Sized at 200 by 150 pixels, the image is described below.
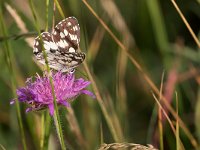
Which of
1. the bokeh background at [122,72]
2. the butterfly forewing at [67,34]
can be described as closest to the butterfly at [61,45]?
the butterfly forewing at [67,34]

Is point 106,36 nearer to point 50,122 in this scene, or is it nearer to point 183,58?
point 183,58

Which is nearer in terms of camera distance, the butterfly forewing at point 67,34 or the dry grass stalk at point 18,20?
the butterfly forewing at point 67,34

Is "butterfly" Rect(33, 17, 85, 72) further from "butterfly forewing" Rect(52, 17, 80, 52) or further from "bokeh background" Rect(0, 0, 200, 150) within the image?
"bokeh background" Rect(0, 0, 200, 150)

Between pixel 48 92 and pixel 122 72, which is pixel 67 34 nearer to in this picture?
pixel 48 92

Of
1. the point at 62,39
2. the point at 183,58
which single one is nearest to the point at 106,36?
the point at 183,58

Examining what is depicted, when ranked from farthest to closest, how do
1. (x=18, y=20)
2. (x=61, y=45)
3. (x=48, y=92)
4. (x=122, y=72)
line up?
1. (x=122, y=72)
2. (x=18, y=20)
3. (x=61, y=45)
4. (x=48, y=92)

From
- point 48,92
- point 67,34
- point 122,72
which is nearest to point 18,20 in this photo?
point 67,34

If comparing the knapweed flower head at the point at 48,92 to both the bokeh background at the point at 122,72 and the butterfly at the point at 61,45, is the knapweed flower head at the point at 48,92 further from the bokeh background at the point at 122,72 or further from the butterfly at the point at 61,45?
the bokeh background at the point at 122,72
